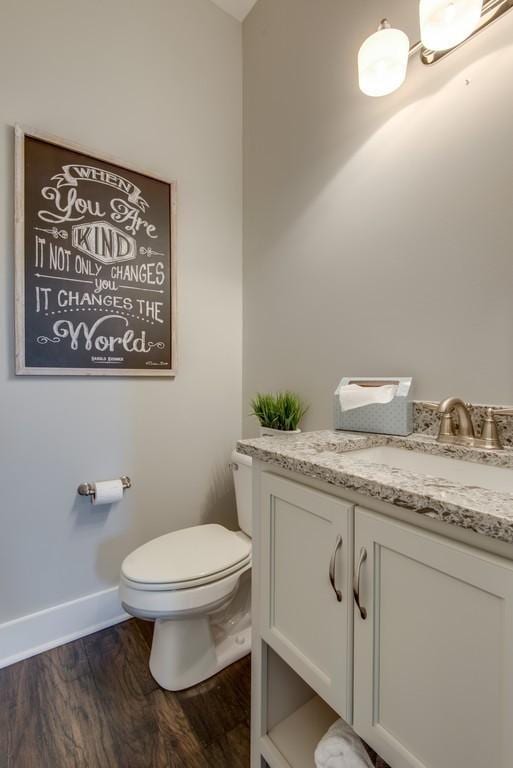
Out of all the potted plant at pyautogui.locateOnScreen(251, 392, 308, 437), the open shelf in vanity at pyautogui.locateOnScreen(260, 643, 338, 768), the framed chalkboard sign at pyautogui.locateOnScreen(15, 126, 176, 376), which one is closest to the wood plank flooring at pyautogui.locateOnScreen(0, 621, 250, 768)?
the open shelf in vanity at pyautogui.locateOnScreen(260, 643, 338, 768)

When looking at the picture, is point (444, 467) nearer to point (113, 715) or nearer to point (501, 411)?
point (501, 411)

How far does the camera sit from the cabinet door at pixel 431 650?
489mm

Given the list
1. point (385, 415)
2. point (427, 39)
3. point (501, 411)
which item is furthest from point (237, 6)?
point (501, 411)

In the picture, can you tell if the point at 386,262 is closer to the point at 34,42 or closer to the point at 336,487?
the point at 336,487

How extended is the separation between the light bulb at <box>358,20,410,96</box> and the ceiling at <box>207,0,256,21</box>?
3.90 feet

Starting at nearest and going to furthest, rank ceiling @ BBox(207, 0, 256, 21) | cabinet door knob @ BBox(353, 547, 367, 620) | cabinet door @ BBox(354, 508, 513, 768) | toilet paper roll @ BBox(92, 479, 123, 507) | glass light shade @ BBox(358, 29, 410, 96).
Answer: cabinet door @ BBox(354, 508, 513, 768) → cabinet door knob @ BBox(353, 547, 367, 620) → glass light shade @ BBox(358, 29, 410, 96) → toilet paper roll @ BBox(92, 479, 123, 507) → ceiling @ BBox(207, 0, 256, 21)

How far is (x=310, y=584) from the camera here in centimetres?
78

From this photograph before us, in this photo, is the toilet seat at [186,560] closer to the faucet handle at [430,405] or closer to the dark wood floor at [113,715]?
the dark wood floor at [113,715]

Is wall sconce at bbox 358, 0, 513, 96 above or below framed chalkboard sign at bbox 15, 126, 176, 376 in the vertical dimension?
above

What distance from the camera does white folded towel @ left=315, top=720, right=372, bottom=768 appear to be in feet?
2.36

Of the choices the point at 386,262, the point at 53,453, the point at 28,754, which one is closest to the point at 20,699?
the point at 28,754

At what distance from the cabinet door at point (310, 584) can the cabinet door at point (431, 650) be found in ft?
0.12

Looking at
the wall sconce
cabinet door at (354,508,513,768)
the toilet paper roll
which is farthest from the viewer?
the toilet paper roll

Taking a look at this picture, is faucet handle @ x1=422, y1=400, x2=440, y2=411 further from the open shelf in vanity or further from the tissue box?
the open shelf in vanity
